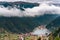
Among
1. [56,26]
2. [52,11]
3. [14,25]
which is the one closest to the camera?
[52,11]

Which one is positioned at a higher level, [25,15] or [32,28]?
[25,15]

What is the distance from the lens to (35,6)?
17.4 m

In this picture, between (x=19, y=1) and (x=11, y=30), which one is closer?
(x=19, y=1)

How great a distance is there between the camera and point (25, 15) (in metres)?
18.0

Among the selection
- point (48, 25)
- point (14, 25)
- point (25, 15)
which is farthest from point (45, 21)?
point (14, 25)

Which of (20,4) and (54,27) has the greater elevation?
(20,4)

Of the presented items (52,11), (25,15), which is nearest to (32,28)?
(25,15)

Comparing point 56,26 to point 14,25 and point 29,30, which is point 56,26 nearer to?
point 29,30

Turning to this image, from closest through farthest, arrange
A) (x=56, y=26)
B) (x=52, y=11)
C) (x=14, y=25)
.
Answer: (x=52, y=11) < (x=56, y=26) < (x=14, y=25)

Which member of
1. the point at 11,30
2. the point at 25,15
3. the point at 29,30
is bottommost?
the point at 11,30

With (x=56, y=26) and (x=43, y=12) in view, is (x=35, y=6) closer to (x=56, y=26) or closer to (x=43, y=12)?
(x=43, y=12)

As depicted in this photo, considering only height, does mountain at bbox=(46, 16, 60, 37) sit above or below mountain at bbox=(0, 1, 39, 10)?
below

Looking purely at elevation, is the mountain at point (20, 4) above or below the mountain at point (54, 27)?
above

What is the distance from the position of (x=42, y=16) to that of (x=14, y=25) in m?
6.12
